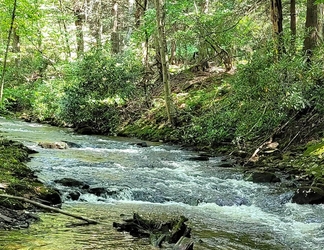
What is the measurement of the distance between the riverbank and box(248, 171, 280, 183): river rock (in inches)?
178

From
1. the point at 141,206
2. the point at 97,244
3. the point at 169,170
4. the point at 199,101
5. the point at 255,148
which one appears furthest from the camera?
the point at 199,101

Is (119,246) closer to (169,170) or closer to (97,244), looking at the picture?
(97,244)

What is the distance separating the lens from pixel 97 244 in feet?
15.1

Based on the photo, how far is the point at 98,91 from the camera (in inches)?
779

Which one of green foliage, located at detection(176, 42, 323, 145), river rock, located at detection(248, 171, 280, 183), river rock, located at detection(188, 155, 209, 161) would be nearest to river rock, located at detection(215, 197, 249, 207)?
river rock, located at detection(248, 171, 280, 183)

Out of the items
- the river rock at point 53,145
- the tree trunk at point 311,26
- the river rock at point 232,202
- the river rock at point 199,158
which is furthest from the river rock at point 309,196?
the river rock at point 53,145

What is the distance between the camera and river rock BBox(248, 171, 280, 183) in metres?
9.34

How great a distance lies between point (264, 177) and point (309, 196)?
69.8 inches

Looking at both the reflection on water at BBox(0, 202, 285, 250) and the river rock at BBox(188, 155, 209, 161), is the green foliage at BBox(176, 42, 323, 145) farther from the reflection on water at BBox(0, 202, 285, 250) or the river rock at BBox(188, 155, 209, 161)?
the reflection on water at BBox(0, 202, 285, 250)

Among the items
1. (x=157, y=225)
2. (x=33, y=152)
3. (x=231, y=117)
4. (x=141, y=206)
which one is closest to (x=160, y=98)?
(x=231, y=117)

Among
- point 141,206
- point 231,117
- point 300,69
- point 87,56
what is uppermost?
point 87,56

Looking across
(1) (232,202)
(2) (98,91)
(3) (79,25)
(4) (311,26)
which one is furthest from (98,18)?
(1) (232,202)

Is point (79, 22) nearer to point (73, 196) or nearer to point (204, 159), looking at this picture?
point (204, 159)

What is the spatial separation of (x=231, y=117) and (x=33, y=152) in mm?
5703
